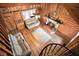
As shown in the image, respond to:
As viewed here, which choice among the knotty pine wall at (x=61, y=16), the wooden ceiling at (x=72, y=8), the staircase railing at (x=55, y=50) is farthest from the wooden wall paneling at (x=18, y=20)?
the staircase railing at (x=55, y=50)

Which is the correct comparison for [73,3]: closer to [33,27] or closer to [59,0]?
[59,0]

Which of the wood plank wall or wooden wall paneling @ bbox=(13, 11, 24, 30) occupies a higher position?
wooden wall paneling @ bbox=(13, 11, 24, 30)

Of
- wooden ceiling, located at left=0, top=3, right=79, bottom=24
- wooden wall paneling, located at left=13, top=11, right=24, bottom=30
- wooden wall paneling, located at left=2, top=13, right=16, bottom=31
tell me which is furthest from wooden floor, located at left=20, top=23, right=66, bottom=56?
wooden ceiling, located at left=0, top=3, right=79, bottom=24

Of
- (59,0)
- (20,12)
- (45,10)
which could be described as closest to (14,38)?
(20,12)

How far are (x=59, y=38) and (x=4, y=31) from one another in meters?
0.77

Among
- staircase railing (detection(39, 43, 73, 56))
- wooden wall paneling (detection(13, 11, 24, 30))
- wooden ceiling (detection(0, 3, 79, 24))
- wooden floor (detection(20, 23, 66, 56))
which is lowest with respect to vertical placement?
staircase railing (detection(39, 43, 73, 56))

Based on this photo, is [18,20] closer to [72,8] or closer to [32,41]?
[32,41]

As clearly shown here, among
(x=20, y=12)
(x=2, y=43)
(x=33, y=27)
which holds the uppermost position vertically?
(x=20, y=12)

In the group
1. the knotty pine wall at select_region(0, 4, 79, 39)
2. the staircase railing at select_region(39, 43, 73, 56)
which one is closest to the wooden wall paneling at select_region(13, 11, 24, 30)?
the knotty pine wall at select_region(0, 4, 79, 39)

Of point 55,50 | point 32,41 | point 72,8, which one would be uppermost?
point 72,8

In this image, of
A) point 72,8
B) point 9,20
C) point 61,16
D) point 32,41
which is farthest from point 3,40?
point 72,8

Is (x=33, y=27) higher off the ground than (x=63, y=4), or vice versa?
(x=63, y=4)

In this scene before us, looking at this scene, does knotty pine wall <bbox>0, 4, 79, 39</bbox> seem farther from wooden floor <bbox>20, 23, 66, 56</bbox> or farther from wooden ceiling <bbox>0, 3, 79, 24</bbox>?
wooden floor <bbox>20, 23, 66, 56</bbox>

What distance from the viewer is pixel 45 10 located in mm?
2734
